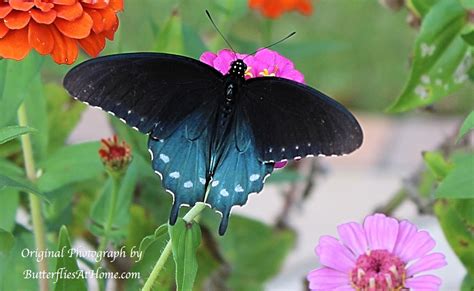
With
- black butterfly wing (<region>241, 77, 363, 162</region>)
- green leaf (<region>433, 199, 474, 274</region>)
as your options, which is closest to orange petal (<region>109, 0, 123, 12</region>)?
black butterfly wing (<region>241, 77, 363, 162</region>)

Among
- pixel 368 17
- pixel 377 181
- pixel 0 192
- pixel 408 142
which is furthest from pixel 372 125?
pixel 0 192

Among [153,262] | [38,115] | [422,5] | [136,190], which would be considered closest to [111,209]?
[153,262]

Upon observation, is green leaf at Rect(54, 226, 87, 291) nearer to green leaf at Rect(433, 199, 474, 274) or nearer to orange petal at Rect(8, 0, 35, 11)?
orange petal at Rect(8, 0, 35, 11)

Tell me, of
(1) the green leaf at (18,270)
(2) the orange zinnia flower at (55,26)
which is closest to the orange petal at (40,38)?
(2) the orange zinnia flower at (55,26)

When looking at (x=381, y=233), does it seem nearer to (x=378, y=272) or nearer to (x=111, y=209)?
(x=378, y=272)

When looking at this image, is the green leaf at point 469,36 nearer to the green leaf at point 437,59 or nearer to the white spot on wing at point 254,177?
the green leaf at point 437,59

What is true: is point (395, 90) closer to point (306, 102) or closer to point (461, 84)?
point (461, 84)
